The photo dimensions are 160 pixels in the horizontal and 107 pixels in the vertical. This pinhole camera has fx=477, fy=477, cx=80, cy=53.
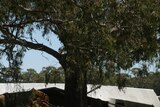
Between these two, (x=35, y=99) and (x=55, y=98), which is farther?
(x=55, y=98)

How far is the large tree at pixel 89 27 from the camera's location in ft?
49.0

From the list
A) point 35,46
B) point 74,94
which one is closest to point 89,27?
point 35,46

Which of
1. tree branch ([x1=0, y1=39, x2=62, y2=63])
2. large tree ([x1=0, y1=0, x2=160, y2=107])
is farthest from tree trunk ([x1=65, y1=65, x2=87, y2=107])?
large tree ([x1=0, y1=0, x2=160, y2=107])

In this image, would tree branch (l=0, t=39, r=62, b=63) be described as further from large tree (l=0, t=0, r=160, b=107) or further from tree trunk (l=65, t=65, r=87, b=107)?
tree trunk (l=65, t=65, r=87, b=107)

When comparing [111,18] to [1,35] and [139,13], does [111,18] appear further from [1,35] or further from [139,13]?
[1,35]

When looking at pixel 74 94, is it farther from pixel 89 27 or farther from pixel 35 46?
pixel 89 27

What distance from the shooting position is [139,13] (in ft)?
51.9

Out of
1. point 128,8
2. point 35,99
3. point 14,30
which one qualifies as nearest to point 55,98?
point 35,99

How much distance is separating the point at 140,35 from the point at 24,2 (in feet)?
13.4

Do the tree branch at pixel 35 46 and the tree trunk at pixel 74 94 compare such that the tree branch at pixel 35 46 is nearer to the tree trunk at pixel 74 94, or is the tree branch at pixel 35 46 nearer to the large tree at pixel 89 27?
the large tree at pixel 89 27

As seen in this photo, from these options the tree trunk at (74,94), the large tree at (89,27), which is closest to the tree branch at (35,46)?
the large tree at (89,27)

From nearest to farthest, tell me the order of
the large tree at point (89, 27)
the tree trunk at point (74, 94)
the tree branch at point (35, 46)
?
the large tree at point (89, 27)
the tree branch at point (35, 46)
the tree trunk at point (74, 94)

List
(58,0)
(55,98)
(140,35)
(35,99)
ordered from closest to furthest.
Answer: (58,0)
(140,35)
(35,99)
(55,98)

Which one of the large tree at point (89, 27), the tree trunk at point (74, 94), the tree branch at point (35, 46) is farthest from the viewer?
the tree trunk at point (74, 94)
